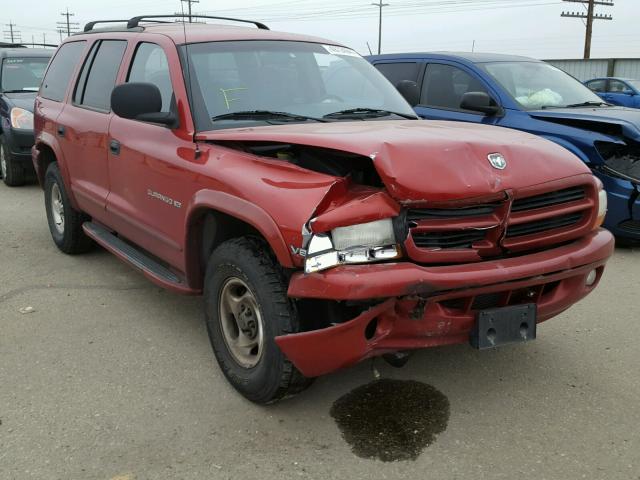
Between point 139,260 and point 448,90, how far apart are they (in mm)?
4383

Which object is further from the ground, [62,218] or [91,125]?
[91,125]

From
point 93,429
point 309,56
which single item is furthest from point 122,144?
point 93,429

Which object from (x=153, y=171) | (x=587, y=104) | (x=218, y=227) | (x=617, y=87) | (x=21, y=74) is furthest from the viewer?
(x=617, y=87)

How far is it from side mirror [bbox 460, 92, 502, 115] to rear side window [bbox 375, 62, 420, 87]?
4.04ft

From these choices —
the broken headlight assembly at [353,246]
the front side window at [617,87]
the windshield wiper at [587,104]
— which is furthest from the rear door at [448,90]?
the front side window at [617,87]

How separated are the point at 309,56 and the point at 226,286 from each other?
5.83ft

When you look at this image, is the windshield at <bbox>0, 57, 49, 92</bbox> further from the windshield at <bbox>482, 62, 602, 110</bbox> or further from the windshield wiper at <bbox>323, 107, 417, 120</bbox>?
the windshield wiper at <bbox>323, 107, 417, 120</bbox>

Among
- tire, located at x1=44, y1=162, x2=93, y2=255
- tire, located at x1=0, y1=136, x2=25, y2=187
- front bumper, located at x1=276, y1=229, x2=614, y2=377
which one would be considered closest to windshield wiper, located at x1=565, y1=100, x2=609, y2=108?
front bumper, located at x1=276, y1=229, x2=614, y2=377

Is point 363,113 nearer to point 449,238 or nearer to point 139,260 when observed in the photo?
point 449,238

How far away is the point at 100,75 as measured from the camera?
4746 mm

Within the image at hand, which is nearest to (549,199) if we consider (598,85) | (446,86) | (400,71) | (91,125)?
(91,125)

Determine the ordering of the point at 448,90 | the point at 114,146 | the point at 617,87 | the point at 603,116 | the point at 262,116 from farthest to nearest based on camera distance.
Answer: the point at 617,87 < the point at 448,90 < the point at 603,116 < the point at 114,146 < the point at 262,116

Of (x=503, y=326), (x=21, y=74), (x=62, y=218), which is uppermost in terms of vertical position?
(x=21, y=74)

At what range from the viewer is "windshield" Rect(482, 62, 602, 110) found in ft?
21.7
